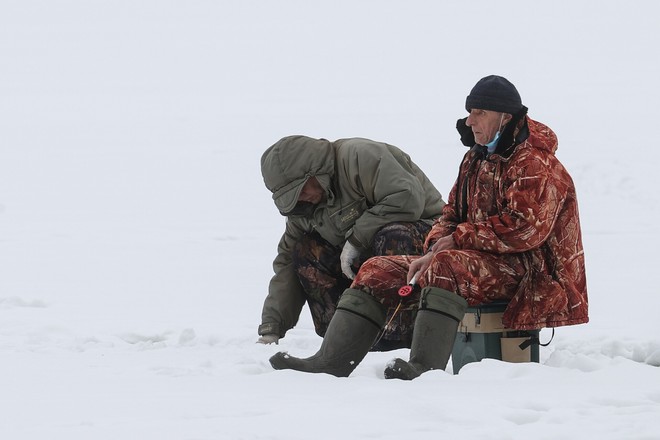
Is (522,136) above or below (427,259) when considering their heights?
above

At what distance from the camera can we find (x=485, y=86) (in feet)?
13.1

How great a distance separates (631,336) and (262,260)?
15.2ft

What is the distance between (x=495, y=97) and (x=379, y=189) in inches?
42.3

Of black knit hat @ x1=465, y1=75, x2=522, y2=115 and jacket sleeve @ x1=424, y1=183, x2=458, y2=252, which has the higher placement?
black knit hat @ x1=465, y1=75, x2=522, y2=115

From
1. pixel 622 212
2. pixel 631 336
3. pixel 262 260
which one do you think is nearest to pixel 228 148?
pixel 622 212

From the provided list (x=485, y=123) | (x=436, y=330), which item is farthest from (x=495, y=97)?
(x=436, y=330)

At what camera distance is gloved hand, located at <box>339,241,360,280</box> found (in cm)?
494

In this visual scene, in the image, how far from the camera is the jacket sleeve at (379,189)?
191 inches

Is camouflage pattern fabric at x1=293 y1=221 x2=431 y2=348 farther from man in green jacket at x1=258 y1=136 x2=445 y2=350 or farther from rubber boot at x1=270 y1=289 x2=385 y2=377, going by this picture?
rubber boot at x1=270 y1=289 x2=385 y2=377

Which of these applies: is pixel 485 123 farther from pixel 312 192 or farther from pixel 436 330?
pixel 312 192

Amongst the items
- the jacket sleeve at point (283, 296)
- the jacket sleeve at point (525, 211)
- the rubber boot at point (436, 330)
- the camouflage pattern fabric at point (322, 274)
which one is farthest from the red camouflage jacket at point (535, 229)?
the jacket sleeve at point (283, 296)

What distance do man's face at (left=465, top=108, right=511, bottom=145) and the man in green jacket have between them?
2.91 ft


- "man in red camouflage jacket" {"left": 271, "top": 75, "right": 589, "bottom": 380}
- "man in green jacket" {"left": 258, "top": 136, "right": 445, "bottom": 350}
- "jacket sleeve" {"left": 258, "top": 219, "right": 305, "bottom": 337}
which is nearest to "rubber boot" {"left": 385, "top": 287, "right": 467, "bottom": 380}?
"man in red camouflage jacket" {"left": 271, "top": 75, "right": 589, "bottom": 380}

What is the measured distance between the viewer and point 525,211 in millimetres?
3781
